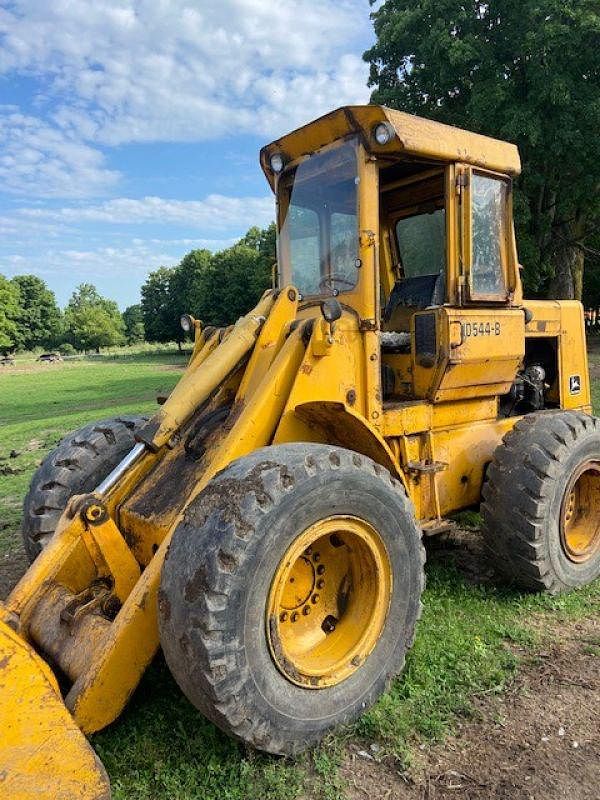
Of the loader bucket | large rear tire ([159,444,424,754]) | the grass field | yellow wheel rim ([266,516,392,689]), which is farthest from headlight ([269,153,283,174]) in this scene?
the loader bucket

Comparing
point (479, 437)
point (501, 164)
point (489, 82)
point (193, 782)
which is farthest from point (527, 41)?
point (193, 782)

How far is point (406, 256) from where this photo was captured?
18.0ft

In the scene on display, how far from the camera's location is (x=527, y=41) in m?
15.4

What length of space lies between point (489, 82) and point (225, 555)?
16528mm

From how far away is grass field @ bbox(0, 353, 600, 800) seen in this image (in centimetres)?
274

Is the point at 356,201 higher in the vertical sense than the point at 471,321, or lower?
higher

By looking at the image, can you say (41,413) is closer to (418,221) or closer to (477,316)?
(418,221)

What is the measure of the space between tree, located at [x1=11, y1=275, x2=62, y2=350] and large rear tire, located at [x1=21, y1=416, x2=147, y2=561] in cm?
8087

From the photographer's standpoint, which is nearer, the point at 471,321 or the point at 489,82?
the point at 471,321

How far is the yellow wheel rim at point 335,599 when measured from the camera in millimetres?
3121

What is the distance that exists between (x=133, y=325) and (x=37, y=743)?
116 m

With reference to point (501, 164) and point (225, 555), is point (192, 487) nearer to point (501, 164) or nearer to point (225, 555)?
point (225, 555)

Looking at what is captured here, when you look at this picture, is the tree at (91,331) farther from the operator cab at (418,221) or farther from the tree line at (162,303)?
the operator cab at (418,221)

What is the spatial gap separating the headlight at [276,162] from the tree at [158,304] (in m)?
57.1
